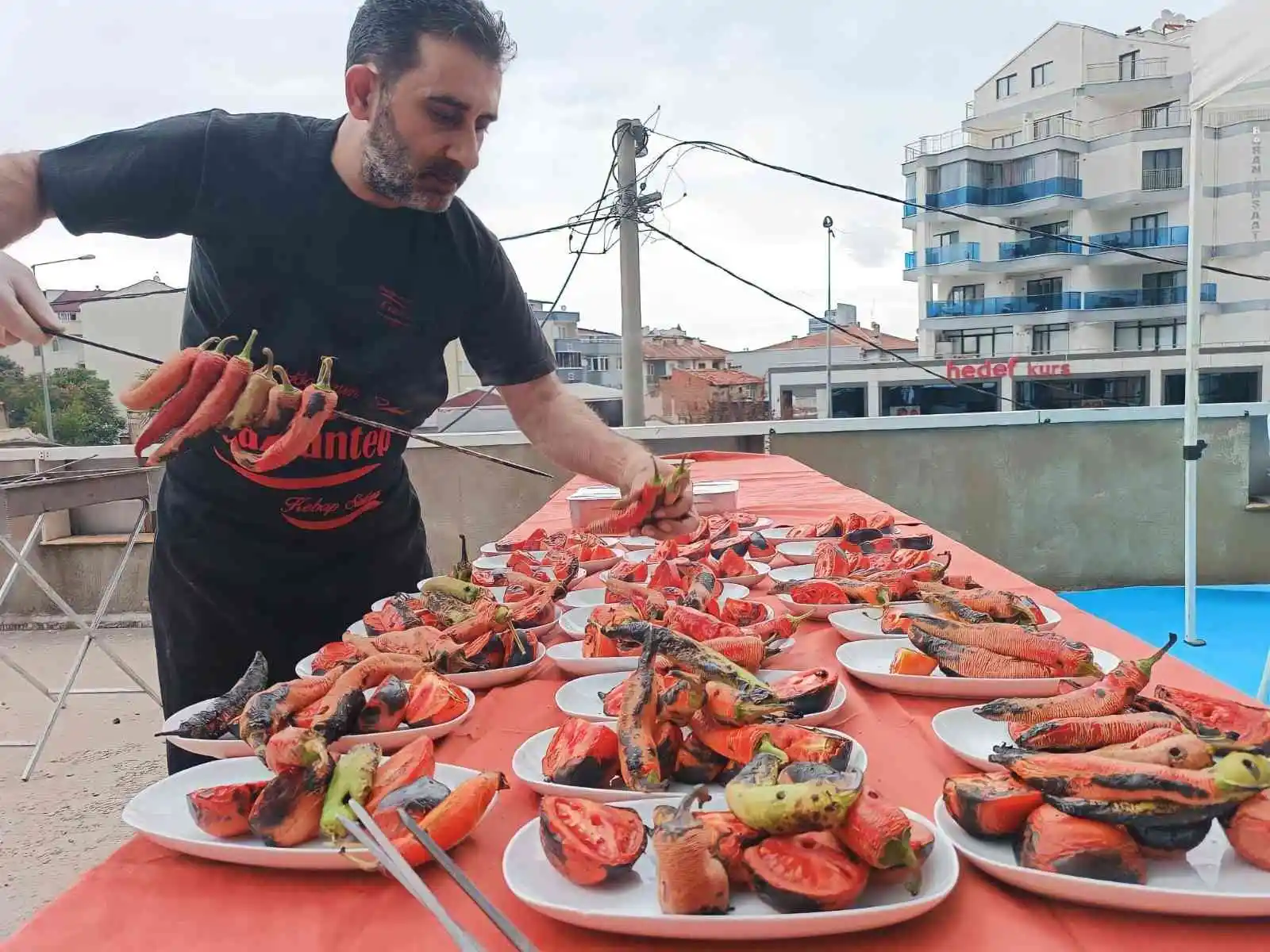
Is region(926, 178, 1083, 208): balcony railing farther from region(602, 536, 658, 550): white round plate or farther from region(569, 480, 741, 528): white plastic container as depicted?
region(602, 536, 658, 550): white round plate

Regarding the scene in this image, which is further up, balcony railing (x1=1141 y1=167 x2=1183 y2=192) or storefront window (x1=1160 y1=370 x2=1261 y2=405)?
balcony railing (x1=1141 y1=167 x2=1183 y2=192)

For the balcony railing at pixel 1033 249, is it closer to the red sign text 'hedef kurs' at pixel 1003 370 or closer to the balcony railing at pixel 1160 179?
the balcony railing at pixel 1160 179

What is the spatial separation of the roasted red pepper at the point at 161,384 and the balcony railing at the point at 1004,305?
132ft

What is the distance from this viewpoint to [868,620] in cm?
207

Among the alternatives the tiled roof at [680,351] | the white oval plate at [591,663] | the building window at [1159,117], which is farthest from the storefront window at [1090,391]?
the white oval plate at [591,663]

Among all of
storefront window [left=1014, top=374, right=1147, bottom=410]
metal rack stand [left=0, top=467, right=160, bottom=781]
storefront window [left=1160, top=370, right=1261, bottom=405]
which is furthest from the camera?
storefront window [left=1014, top=374, right=1147, bottom=410]

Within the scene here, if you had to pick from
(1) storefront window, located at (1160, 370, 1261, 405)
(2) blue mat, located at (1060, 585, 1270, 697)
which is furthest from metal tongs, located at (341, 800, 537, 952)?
(1) storefront window, located at (1160, 370, 1261, 405)

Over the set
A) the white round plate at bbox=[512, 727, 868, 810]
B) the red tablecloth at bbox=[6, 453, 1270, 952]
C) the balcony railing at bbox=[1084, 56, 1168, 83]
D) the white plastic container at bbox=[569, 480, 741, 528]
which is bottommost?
the red tablecloth at bbox=[6, 453, 1270, 952]

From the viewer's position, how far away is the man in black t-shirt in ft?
6.98

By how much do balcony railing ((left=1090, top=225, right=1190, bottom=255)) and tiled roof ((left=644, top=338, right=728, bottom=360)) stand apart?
1721cm

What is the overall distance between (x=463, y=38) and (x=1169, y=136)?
4168 centimetres

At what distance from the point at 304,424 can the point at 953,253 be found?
137 ft

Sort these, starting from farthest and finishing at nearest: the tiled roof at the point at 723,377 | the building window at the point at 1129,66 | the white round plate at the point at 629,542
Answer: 1. the building window at the point at 1129,66
2. the tiled roof at the point at 723,377
3. the white round plate at the point at 629,542

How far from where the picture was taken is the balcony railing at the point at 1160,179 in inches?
1387
